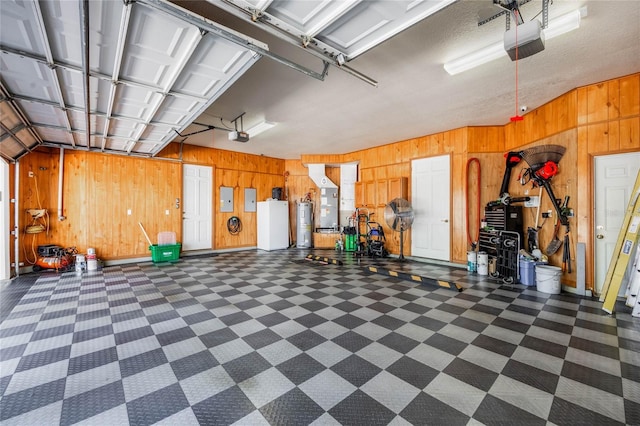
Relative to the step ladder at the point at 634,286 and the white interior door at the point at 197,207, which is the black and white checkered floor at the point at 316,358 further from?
the white interior door at the point at 197,207

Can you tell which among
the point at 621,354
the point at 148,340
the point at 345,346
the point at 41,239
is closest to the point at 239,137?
the point at 148,340

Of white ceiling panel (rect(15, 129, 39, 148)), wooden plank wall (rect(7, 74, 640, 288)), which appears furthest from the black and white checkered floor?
white ceiling panel (rect(15, 129, 39, 148))

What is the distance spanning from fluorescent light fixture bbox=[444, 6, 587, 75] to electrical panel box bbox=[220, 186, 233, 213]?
712 centimetres

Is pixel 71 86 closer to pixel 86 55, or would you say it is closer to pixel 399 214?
pixel 86 55

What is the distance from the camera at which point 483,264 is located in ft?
18.2

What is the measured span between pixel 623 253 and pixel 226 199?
896cm

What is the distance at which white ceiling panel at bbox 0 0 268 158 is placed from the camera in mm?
2059

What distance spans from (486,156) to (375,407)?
6.22 m

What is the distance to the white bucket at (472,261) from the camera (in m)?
5.81

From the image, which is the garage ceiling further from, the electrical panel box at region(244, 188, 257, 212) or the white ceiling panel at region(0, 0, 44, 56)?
the electrical panel box at region(244, 188, 257, 212)

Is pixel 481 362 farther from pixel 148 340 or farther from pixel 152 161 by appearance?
pixel 152 161

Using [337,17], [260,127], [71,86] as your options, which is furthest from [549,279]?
[71,86]

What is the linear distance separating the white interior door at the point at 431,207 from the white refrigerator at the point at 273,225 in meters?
4.27

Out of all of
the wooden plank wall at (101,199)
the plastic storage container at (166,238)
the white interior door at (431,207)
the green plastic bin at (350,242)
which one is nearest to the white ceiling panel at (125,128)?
the wooden plank wall at (101,199)
